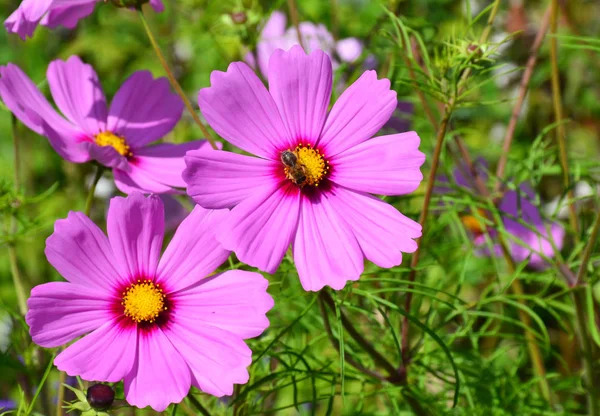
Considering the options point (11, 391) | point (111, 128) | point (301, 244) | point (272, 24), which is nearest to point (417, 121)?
point (272, 24)

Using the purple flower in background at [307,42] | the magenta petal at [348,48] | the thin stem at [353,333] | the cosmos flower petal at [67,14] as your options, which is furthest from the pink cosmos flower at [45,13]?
the magenta petal at [348,48]

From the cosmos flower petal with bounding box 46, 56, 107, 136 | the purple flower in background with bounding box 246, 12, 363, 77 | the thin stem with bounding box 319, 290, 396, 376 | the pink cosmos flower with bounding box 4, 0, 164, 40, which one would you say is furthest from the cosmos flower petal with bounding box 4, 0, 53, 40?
the purple flower in background with bounding box 246, 12, 363, 77

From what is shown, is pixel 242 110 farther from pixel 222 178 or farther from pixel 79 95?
pixel 79 95

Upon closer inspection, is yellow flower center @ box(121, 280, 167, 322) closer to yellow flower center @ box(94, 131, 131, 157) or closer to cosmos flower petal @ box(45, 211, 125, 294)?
cosmos flower petal @ box(45, 211, 125, 294)

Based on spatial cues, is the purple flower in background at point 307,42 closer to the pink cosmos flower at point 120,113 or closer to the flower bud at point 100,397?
the pink cosmos flower at point 120,113

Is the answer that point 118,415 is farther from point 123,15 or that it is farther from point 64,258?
point 123,15
